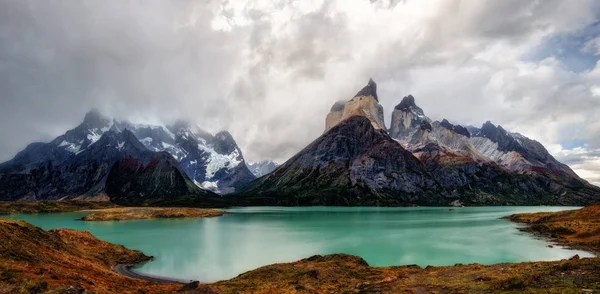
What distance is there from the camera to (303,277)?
52.9 meters

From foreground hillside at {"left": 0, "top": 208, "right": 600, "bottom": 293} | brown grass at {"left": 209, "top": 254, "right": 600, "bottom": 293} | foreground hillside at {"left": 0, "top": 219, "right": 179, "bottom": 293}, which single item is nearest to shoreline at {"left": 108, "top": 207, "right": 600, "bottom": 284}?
foreground hillside at {"left": 0, "top": 219, "right": 179, "bottom": 293}

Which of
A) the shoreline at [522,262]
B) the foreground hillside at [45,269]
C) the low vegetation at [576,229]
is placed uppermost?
the foreground hillside at [45,269]

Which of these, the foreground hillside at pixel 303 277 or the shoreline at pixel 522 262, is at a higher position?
the foreground hillside at pixel 303 277

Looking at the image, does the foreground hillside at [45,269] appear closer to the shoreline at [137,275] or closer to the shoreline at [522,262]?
the shoreline at [137,275]

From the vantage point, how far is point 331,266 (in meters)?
60.1

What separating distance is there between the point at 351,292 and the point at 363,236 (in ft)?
273

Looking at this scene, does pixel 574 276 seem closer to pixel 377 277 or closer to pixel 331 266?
pixel 377 277

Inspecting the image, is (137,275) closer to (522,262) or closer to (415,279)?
(415,279)

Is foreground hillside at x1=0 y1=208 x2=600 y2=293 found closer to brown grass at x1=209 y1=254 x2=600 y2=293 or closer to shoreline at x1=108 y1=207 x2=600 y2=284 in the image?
brown grass at x1=209 y1=254 x2=600 y2=293

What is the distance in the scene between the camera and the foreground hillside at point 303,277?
35188mm

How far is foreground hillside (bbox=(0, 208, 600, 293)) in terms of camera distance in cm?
3519

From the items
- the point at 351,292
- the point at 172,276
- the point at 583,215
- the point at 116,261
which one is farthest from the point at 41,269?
the point at 583,215

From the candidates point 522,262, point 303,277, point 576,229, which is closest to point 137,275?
point 303,277

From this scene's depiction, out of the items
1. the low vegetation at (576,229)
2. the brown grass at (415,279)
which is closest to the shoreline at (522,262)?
the low vegetation at (576,229)
